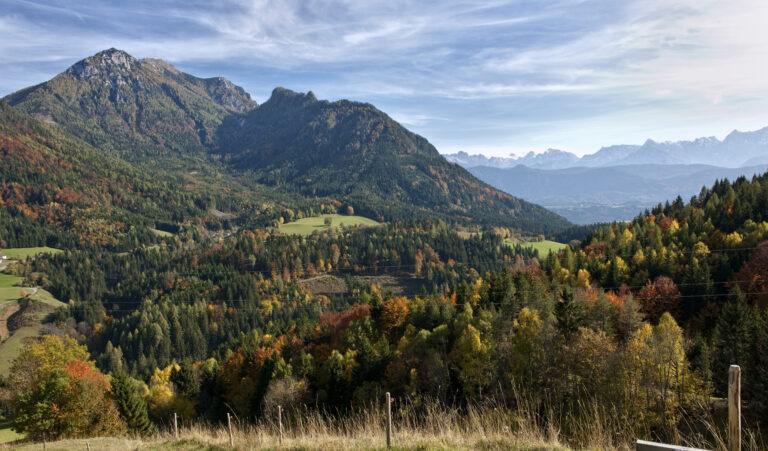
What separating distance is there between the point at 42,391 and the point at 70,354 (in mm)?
17015

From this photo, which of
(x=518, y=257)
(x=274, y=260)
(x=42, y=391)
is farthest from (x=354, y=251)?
(x=42, y=391)

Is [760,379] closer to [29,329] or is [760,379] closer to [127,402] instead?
[127,402]

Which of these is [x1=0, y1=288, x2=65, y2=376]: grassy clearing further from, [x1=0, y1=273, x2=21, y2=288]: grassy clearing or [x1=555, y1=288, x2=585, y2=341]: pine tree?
[x1=555, y1=288, x2=585, y2=341]: pine tree

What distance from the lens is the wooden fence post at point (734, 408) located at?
211 inches

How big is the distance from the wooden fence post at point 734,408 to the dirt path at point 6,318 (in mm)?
166605

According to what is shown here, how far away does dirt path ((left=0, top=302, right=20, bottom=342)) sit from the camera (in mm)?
118425

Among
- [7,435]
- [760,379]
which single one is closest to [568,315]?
[760,379]

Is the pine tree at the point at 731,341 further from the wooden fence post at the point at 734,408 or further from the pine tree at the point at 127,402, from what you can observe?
the pine tree at the point at 127,402

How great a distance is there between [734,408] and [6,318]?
178849mm

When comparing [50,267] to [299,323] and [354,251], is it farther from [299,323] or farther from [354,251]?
[299,323]

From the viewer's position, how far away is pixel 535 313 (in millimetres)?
41031

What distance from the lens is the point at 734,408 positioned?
218 inches

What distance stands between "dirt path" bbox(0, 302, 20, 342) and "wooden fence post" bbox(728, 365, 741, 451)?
166605mm

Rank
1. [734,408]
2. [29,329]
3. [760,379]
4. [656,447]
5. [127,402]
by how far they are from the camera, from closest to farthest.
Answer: [656,447] < [734,408] < [760,379] < [127,402] < [29,329]
